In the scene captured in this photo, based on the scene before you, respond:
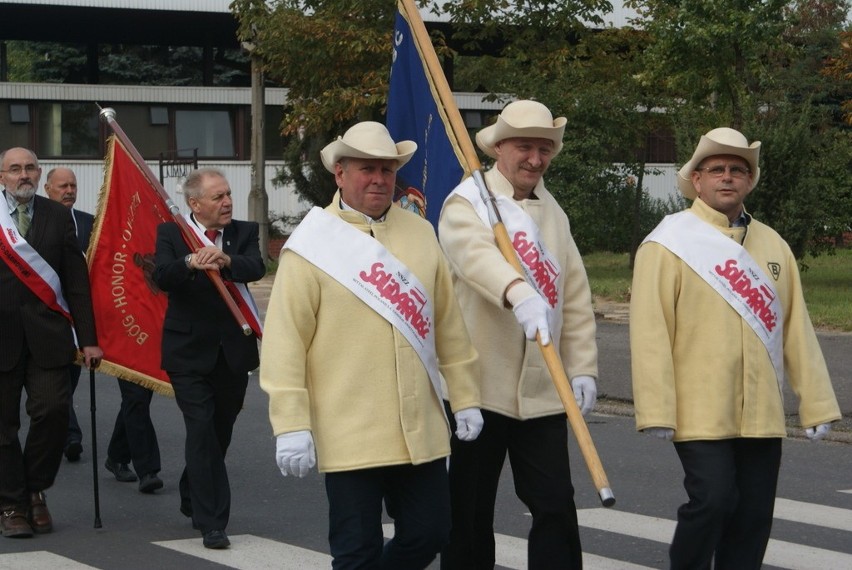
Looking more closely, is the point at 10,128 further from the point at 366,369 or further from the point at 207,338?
the point at 366,369

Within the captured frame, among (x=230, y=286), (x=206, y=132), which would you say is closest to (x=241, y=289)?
(x=230, y=286)

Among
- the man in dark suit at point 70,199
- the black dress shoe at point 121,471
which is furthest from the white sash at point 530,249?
the man in dark suit at point 70,199

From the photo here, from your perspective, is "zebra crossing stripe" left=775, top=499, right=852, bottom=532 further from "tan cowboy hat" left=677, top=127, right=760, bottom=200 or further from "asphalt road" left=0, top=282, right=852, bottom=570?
"tan cowboy hat" left=677, top=127, right=760, bottom=200

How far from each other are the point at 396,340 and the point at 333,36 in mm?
19794

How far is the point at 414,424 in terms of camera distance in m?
5.03

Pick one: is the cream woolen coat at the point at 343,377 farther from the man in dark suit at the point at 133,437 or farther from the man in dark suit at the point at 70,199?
the man in dark suit at the point at 70,199

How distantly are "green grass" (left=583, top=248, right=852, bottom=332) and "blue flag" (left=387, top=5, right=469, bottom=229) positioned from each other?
1097 centimetres

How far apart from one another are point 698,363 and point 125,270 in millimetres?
3902

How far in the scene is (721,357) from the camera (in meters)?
5.47

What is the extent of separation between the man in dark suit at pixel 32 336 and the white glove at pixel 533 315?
3.34 m

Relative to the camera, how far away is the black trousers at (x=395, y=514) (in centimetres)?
494

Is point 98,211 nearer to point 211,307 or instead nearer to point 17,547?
point 211,307

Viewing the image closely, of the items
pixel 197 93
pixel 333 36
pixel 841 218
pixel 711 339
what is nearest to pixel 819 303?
pixel 841 218

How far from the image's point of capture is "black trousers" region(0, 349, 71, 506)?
297 inches
